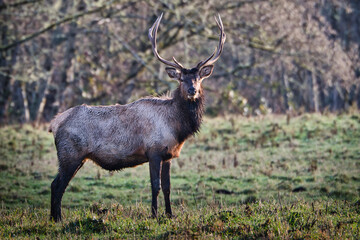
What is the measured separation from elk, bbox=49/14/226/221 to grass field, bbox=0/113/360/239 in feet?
2.47

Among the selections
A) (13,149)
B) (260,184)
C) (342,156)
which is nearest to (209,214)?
(260,184)

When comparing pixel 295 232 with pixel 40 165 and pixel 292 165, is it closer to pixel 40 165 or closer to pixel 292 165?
pixel 292 165

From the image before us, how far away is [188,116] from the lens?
9094mm

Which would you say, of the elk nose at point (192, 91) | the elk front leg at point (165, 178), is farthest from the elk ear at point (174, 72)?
the elk front leg at point (165, 178)

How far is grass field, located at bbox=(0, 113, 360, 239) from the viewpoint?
7.07 metres

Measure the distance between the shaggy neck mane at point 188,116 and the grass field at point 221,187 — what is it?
1290mm

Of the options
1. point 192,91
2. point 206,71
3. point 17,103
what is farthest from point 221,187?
point 17,103

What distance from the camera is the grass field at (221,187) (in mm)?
7066

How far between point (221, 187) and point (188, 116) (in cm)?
317

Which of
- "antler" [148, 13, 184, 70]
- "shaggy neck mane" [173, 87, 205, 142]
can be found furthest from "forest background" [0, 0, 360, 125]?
"shaggy neck mane" [173, 87, 205, 142]

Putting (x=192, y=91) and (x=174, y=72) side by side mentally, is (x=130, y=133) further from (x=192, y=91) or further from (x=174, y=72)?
(x=174, y=72)

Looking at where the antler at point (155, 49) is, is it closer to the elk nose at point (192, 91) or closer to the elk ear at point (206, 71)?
the elk ear at point (206, 71)

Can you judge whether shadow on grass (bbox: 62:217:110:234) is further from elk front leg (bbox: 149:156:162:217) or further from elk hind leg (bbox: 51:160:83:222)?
elk front leg (bbox: 149:156:162:217)

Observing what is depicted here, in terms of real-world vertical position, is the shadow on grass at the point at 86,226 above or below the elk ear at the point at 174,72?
below
